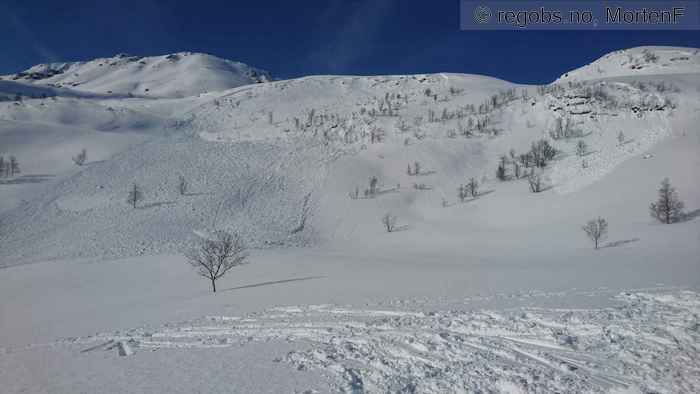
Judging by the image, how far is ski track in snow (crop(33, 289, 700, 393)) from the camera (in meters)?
6.21

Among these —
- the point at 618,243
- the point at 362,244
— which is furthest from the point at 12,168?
the point at 618,243

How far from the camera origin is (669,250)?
78.5ft

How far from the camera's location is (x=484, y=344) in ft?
25.7

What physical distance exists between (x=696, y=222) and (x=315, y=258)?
36391 mm

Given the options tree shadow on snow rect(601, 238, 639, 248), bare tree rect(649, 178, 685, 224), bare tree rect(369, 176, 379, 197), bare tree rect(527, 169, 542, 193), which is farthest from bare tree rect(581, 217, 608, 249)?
bare tree rect(369, 176, 379, 197)

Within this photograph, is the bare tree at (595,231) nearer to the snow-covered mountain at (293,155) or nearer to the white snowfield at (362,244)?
the white snowfield at (362,244)

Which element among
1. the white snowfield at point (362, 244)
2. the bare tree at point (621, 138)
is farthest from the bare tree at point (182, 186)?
the bare tree at point (621, 138)

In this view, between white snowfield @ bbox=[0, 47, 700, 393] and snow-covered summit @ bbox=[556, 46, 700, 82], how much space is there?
3.15ft

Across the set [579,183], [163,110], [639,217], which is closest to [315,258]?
[639,217]

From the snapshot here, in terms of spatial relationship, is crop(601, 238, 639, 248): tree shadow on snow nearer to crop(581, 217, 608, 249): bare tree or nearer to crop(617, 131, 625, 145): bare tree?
crop(581, 217, 608, 249): bare tree

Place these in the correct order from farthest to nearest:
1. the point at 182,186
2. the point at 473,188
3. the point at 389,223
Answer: the point at 182,186 < the point at 473,188 < the point at 389,223

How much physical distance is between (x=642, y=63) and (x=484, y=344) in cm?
12624

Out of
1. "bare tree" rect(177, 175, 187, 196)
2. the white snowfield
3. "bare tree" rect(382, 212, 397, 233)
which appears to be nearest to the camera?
the white snowfield

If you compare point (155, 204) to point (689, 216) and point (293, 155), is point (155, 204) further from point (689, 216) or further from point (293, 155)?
point (689, 216)
